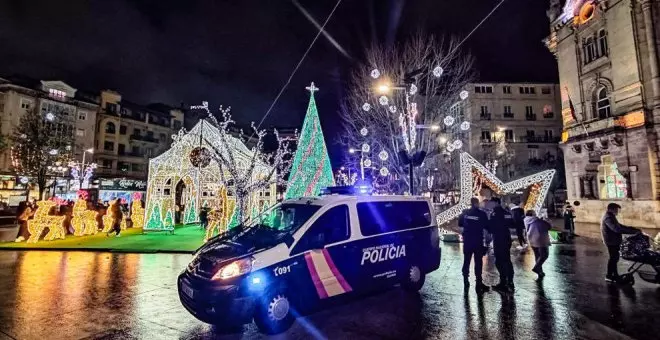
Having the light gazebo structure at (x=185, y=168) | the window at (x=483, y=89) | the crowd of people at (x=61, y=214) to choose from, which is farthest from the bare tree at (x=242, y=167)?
the window at (x=483, y=89)

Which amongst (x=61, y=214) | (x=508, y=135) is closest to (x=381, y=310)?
(x=61, y=214)

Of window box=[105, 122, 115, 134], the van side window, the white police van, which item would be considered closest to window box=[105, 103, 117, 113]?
window box=[105, 122, 115, 134]

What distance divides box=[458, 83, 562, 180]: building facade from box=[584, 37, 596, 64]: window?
879 inches

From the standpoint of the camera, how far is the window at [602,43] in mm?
22562

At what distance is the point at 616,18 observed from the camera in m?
21.2

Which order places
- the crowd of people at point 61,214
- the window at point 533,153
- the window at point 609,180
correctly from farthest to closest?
the window at point 533,153
the window at point 609,180
the crowd of people at point 61,214

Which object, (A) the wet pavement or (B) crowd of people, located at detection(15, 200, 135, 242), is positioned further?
(B) crowd of people, located at detection(15, 200, 135, 242)

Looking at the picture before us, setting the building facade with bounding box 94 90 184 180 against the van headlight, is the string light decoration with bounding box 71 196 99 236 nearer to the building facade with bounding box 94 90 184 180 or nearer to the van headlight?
the van headlight

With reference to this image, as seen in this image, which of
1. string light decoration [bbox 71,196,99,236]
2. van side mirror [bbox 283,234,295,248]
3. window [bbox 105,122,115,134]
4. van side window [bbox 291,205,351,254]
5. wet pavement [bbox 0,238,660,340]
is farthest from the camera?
window [bbox 105,122,115,134]

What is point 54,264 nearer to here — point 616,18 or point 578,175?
point 578,175

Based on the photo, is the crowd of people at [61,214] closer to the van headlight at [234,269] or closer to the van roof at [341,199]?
the van roof at [341,199]

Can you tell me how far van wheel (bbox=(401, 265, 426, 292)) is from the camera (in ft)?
23.1

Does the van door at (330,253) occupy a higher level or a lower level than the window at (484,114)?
lower

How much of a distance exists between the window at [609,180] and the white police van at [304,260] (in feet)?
72.2
